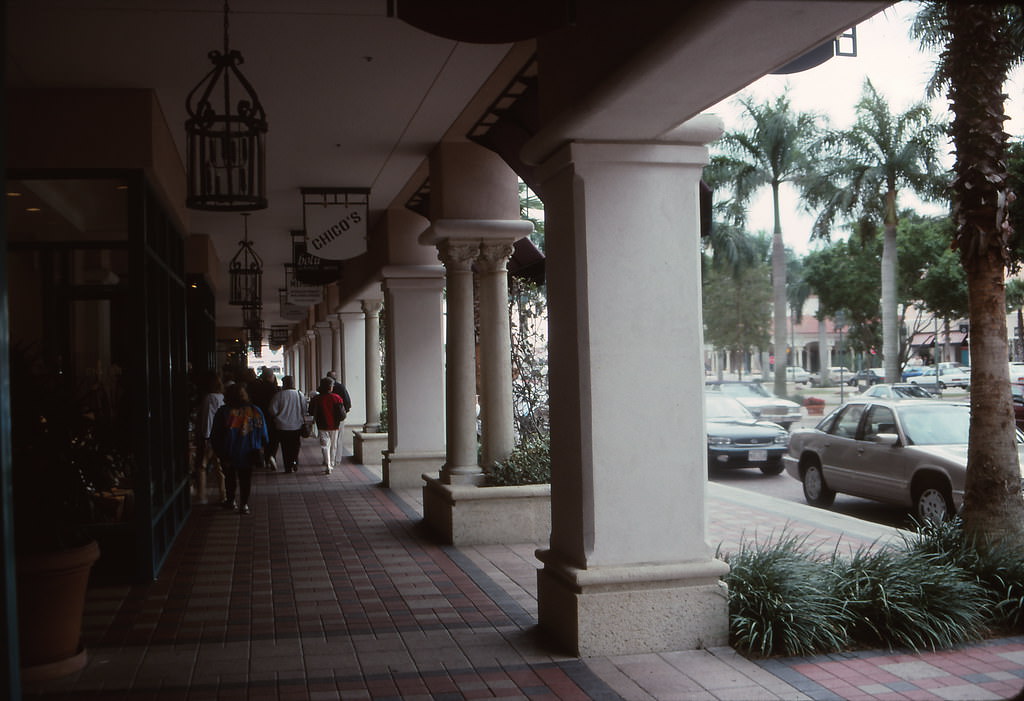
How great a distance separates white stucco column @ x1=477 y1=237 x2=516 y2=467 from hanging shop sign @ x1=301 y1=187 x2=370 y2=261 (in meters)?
1.74

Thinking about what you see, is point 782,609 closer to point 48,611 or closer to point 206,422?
point 48,611

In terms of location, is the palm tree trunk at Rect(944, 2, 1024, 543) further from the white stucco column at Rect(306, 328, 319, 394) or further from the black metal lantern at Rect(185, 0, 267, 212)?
the white stucco column at Rect(306, 328, 319, 394)

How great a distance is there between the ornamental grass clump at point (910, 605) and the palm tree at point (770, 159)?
27984mm

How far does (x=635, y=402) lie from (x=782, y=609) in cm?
141

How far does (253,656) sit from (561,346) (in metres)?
2.47

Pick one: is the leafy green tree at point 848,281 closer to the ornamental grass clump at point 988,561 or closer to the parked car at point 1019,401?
the parked car at point 1019,401

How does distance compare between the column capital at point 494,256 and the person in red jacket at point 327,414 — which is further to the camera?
the person in red jacket at point 327,414

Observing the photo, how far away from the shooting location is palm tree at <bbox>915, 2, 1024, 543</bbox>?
6.77 meters

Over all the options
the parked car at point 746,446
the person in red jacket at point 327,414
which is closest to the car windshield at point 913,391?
the parked car at point 746,446

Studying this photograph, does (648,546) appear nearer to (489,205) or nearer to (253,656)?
(253,656)

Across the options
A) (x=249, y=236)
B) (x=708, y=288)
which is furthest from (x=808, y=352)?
(x=249, y=236)

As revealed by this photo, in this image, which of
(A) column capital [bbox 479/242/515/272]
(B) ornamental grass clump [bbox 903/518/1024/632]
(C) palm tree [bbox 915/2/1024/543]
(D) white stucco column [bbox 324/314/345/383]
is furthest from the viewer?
(D) white stucco column [bbox 324/314/345/383]

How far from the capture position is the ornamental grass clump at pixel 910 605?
552cm

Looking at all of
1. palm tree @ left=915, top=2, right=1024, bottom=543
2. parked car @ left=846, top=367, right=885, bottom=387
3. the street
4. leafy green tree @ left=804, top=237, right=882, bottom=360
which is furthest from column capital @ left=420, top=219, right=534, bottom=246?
parked car @ left=846, top=367, right=885, bottom=387
